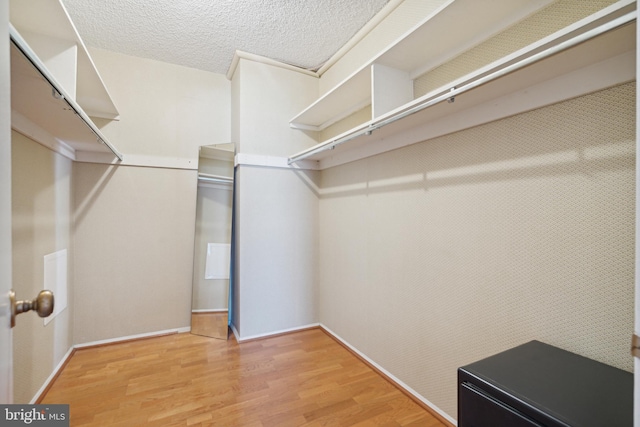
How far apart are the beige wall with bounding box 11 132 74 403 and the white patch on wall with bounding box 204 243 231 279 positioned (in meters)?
1.18

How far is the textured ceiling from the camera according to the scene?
2143 mm

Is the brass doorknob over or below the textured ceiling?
below

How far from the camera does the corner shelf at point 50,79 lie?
3.76 ft

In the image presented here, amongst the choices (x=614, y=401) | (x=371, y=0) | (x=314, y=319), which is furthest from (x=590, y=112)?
(x=314, y=319)

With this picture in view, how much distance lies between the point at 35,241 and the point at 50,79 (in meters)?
1.39

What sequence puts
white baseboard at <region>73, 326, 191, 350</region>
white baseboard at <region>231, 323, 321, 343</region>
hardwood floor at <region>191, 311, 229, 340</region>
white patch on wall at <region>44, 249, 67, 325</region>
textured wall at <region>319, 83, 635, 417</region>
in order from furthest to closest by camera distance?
hardwood floor at <region>191, 311, 229, 340</region> < white baseboard at <region>231, 323, 321, 343</region> < white baseboard at <region>73, 326, 191, 350</region> < white patch on wall at <region>44, 249, 67, 325</region> < textured wall at <region>319, 83, 635, 417</region>

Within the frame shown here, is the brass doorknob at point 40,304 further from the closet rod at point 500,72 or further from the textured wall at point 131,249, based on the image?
the textured wall at point 131,249

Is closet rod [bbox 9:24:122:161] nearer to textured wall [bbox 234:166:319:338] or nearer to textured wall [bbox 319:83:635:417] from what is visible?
textured wall [bbox 234:166:319:338]

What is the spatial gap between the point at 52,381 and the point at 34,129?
182cm

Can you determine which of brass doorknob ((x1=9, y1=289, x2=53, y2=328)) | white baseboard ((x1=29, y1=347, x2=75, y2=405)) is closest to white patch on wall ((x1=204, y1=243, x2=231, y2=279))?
white baseboard ((x1=29, y1=347, x2=75, y2=405))

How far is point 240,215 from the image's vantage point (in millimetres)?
2820

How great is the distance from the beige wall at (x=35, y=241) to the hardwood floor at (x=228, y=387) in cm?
25

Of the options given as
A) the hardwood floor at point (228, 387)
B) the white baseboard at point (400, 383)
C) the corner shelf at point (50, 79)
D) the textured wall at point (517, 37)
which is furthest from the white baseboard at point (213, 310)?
the textured wall at point (517, 37)

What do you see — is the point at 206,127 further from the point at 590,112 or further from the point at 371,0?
the point at 590,112
